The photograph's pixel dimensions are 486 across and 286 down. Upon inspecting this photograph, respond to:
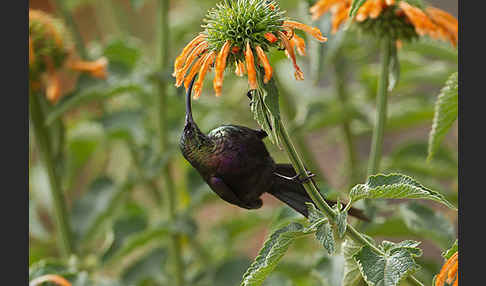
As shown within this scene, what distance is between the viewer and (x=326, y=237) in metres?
0.43

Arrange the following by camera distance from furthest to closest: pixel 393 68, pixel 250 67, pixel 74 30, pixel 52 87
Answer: pixel 74 30
pixel 52 87
pixel 393 68
pixel 250 67

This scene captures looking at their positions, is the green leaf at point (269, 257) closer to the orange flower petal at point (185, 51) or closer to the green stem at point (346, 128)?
the orange flower petal at point (185, 51)

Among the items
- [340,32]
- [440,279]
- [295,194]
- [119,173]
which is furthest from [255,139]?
[119,173]

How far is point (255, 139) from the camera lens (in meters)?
0.44

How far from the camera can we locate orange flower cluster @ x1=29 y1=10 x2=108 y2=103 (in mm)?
839

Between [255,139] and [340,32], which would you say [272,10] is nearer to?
[255,139]

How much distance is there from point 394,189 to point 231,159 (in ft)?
0.36

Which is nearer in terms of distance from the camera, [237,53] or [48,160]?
[237,53]

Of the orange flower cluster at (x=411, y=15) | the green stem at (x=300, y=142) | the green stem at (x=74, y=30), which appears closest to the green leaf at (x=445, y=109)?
the orange flower cluster at (x=411, y=15)

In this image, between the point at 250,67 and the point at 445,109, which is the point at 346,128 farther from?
the point at 250,67

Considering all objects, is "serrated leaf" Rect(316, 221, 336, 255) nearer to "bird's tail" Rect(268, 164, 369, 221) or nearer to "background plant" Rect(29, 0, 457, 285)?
"bird's tail" Rect(268, 164, 369, 221)

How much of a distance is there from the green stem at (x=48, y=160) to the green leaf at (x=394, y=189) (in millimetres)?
517

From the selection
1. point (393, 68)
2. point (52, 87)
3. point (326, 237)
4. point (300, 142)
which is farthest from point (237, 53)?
point (300, 142)

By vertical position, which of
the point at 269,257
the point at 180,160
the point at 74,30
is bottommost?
the point at 180,160
